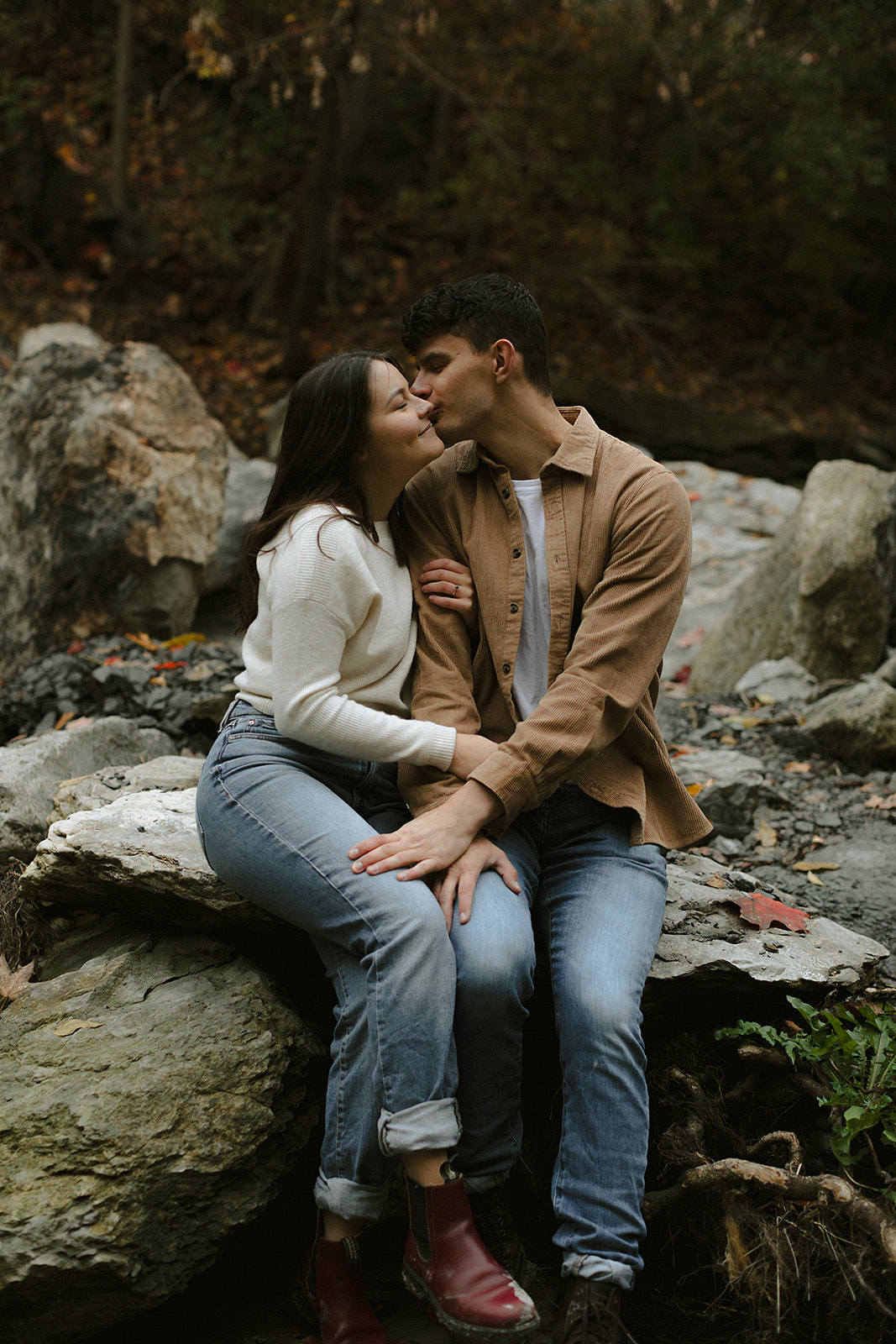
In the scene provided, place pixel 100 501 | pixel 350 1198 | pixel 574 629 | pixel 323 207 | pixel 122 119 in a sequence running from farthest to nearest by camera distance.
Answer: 1. pixel 122 119
2. pixel 323 207
3. pixel 100 501
4. pixel 574 629
5. pixel 350 1198

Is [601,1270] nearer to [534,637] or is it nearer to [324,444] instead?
[534,637]

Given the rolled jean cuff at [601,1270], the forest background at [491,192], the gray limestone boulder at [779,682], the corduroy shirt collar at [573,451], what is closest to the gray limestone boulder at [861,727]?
the gray limestone boulder at [779,682]

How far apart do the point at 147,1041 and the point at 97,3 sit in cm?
1448

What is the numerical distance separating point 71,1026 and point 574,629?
1.70 metres

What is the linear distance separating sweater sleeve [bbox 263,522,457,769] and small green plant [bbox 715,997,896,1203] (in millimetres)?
1191

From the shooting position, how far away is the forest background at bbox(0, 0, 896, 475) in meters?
11.1

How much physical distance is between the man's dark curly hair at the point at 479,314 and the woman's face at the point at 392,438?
0.19 m

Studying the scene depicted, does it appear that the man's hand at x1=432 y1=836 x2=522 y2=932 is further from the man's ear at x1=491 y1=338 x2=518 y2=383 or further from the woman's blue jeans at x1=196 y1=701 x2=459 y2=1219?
the man's ear at x1=491 y1=338 x2=518 y2=383

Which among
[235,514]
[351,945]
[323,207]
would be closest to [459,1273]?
[351,945]

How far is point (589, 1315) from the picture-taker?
7.09 ft

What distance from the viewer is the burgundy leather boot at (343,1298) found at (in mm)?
2369

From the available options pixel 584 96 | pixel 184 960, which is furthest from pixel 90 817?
pixel 584 96

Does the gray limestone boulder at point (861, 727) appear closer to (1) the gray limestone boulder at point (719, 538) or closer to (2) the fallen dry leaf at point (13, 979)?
(1) the gray limestone boulder at point (719, 538)

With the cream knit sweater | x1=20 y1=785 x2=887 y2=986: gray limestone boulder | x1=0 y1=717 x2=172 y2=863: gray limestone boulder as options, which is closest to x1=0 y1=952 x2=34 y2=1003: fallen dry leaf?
x1=20 y1=785 x2=887 y2=986: gray limestone boulder
